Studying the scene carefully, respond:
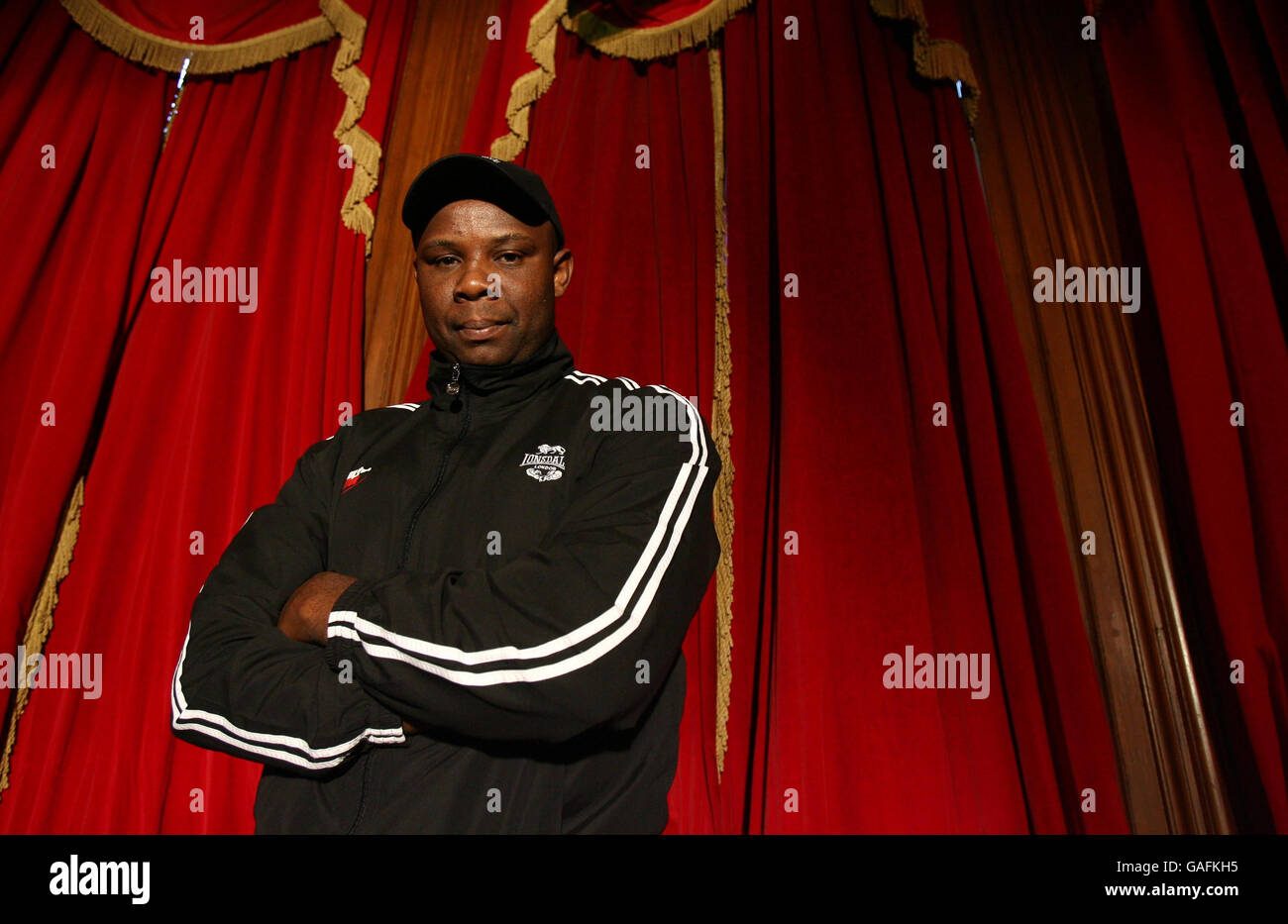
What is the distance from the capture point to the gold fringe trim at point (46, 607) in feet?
4.99

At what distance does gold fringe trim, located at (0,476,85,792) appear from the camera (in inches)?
59.8

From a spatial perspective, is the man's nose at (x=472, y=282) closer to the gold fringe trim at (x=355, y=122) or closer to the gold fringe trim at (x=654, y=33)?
the gold fringe trim at (x=355, y=122)

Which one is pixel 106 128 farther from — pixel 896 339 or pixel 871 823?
pixel 871 823

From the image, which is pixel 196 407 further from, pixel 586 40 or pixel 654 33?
pixel 654 33

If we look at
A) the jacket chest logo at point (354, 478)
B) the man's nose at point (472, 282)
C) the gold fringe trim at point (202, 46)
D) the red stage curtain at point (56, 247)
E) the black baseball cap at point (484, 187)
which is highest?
the gold fringe trim at point (202, 46)

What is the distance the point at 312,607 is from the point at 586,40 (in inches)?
56.0

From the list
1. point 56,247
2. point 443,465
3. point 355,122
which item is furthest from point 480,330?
point 56,247

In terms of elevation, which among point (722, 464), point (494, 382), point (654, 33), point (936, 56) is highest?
point (654, 33)

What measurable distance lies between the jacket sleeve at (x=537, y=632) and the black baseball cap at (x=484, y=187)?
14.6 inches

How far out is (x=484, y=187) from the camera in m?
0.90

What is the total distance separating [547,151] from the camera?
5.41 feet

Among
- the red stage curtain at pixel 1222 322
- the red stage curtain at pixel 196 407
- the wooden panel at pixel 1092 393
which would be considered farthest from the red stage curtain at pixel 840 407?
the red stage curtain at pixel 196 407

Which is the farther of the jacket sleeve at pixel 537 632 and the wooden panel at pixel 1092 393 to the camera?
the wooden panel at pixel 1092 393

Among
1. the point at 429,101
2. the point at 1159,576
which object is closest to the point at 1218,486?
the point at 1159,576
